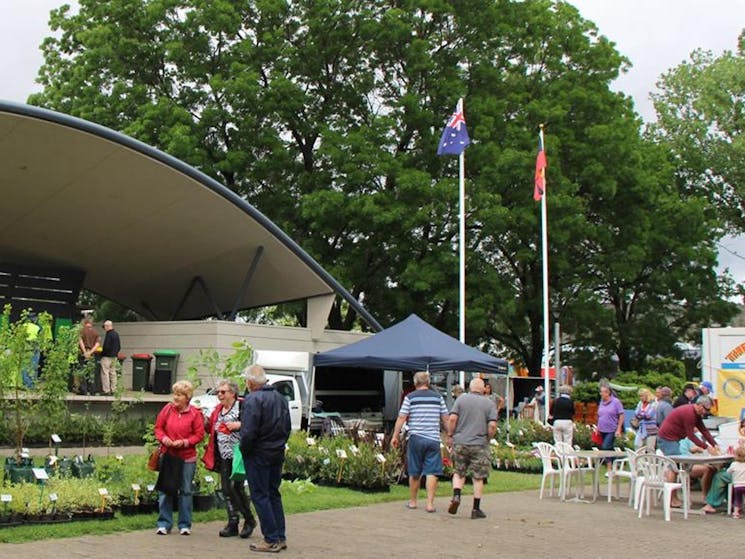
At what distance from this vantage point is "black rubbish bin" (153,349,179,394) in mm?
23359

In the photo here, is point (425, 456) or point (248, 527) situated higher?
point (425, 456)

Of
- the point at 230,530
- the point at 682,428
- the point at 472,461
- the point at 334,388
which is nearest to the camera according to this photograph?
the point at 230,530

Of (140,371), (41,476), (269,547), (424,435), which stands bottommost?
(269,547)

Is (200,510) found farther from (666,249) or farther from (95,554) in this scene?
(666,249)

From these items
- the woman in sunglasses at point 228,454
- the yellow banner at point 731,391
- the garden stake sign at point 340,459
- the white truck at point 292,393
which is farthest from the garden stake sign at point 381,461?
→ the yellow banner at point 731,391

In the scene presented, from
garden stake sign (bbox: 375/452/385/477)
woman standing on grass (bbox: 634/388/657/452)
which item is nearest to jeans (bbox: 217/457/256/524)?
garden stake sign (bbox: 375/452/385/477)

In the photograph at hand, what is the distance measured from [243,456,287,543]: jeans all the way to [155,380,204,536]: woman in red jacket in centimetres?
99

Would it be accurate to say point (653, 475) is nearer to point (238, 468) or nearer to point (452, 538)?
point (452, 538)

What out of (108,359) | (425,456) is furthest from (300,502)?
(108,359)

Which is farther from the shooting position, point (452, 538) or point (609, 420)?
point (609, 420)

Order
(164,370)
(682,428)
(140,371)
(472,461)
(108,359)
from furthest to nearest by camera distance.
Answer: (140,371) < (164,370) < (108,359) < (682,428) < (472,461)

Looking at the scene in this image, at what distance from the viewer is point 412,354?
17.9 meters

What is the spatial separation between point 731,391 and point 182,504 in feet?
42.6

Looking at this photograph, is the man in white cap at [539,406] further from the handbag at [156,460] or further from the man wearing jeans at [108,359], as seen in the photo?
the handbag at [156,460]
